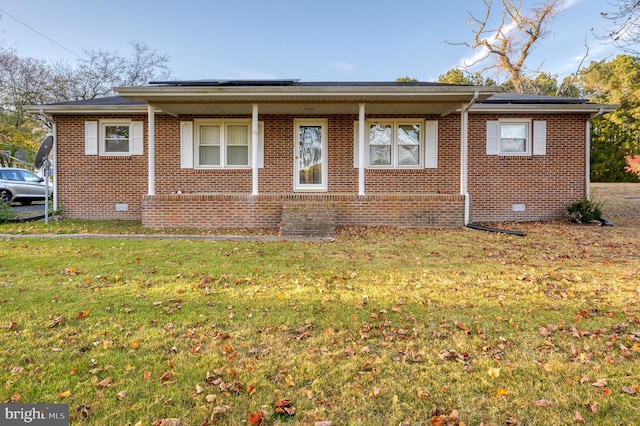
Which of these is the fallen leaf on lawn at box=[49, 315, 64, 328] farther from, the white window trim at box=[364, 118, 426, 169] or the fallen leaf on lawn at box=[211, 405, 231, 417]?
Answer: the white window trim at box=[364, 118, 426, 169]

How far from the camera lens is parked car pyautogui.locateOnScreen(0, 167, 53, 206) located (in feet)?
45.0

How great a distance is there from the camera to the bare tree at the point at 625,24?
→ 28.3 feet

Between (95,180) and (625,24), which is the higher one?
(625,24)

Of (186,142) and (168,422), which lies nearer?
(168,422)

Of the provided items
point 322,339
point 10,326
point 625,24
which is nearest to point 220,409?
point 322,339

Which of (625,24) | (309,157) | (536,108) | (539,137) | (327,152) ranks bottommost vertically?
(309,157)

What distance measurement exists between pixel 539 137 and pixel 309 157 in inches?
260

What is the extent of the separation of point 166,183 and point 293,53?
15.4m

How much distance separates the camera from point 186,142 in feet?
33.6

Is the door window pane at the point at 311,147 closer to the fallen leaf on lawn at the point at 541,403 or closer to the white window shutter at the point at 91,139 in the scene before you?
the white window shutter at the point at 91,139

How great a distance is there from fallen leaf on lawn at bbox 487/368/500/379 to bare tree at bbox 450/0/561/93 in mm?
27565

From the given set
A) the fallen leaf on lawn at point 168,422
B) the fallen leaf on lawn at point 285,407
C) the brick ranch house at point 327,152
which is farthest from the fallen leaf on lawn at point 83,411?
the brick ranch house at point 327,152

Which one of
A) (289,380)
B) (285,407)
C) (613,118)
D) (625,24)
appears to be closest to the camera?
(285,407)

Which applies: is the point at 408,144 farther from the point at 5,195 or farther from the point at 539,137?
the point at 5,195
